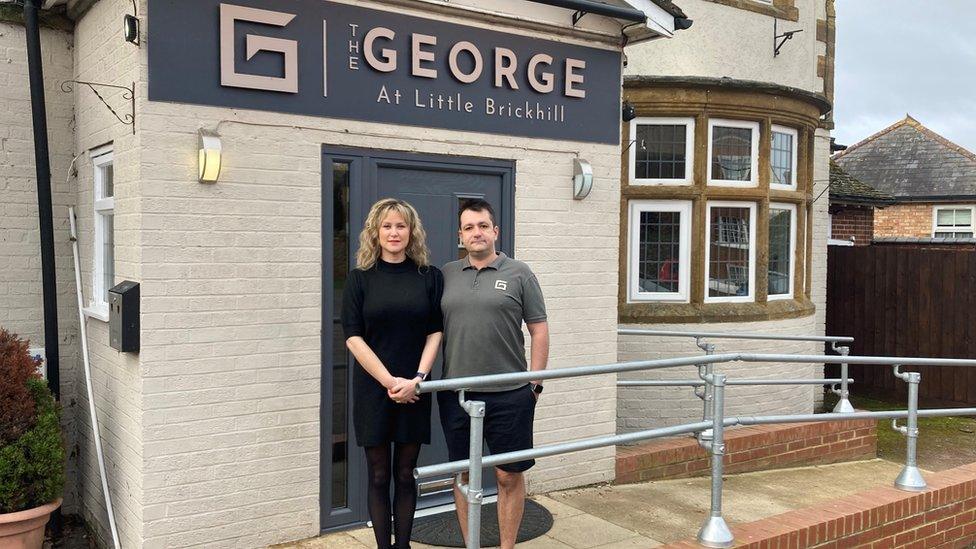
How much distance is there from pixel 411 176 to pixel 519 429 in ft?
5.96

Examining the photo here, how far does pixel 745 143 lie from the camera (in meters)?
8.66

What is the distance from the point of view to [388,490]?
14.2 feet

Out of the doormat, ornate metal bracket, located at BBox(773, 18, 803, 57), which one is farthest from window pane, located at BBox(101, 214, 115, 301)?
ornate metal bracket, located at BBox(773, 18, 803, 57)

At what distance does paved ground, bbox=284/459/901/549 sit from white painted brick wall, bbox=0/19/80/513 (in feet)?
6.50

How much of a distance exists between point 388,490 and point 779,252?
242 inches

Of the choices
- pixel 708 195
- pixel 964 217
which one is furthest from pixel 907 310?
pixel 964 217

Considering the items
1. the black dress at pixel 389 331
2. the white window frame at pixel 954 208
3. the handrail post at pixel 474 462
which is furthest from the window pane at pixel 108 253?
the white window frame at pixel 954 208

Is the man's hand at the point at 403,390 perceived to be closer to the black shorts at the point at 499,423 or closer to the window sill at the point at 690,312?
the black shorts at the point at 499,423

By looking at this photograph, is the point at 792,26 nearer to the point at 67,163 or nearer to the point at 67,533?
the point at 67,163

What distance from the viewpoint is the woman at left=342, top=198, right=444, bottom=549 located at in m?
4.15

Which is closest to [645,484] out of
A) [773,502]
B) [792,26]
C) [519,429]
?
[773,502]

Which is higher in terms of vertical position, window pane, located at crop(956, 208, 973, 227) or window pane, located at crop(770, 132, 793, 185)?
window pane, located at crop(770, 132, 793, 185)

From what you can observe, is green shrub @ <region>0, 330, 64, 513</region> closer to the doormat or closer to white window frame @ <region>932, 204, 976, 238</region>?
the doormat

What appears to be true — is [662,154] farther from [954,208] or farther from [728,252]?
[954,208]
